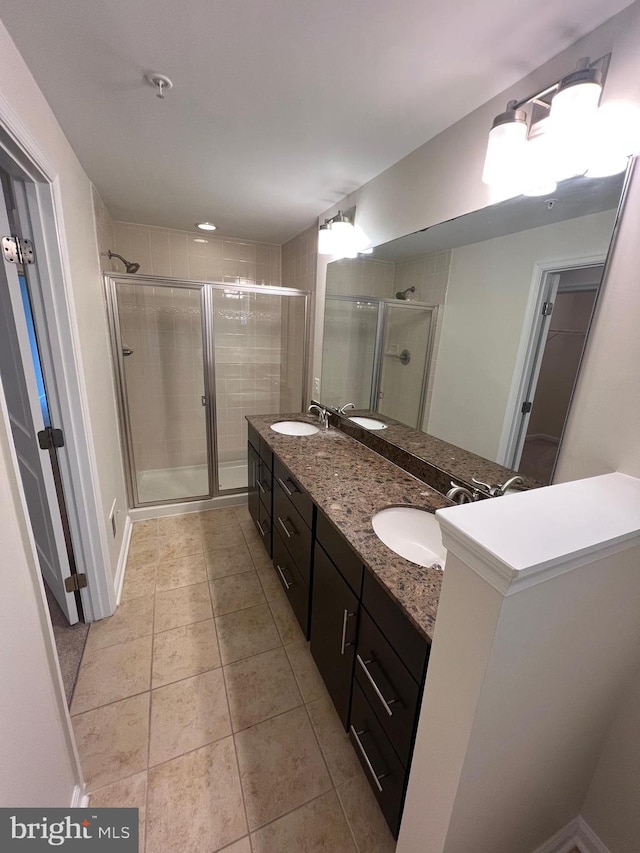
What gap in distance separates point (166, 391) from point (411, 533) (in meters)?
2.73

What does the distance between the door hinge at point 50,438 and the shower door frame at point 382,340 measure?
1.53 meters

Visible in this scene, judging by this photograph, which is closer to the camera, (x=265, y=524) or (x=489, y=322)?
(x=489, y=322)

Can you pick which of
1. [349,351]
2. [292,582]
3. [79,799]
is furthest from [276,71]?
[79,799]

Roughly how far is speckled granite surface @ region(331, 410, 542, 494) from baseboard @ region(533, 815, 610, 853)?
39.7 inches

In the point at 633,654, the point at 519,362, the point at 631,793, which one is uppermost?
the point at 519,362

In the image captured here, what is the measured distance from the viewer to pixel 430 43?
943 millimetres

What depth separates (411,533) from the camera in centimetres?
128

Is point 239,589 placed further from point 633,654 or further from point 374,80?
point 374,80

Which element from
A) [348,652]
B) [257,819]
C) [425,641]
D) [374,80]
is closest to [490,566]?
[425,641]

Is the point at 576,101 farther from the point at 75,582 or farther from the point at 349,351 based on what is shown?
the point at 75,582

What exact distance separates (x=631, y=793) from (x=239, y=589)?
5.59 feet

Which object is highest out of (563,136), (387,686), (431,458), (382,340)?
(563,136)

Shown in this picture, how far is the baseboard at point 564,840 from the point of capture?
1004 mm

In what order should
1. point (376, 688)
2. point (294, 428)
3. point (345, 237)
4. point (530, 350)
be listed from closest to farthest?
point (376, 688)
point (530, 350)
point (345, 237)
point (294, 428)
